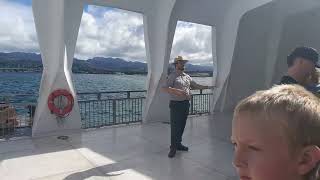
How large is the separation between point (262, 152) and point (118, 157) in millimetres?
4797

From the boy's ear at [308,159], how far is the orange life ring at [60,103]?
6.71 m

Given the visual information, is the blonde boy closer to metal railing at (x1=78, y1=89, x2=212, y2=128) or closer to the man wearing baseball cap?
the man wearing baseball cap

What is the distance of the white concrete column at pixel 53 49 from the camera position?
22.5ft

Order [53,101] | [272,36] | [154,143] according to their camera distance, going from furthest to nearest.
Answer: [272,36] < [53,101] < [154,143]

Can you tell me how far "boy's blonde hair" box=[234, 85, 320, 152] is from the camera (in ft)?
2.08

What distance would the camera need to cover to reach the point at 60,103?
6.99 meters

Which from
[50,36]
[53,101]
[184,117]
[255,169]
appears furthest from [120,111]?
[255,169]

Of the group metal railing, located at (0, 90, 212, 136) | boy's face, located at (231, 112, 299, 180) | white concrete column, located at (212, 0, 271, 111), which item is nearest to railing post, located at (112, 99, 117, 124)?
metal railing, located at (0, 90, 212, 136)

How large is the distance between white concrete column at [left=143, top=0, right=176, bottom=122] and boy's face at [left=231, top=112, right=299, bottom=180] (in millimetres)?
7512

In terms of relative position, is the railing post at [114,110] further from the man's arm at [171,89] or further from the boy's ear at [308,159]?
the boy's ear at [308,159]

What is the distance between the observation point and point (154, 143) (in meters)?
6.25

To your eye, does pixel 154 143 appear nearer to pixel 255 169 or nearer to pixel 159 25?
pixel 159 25

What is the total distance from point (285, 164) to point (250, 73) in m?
10.8

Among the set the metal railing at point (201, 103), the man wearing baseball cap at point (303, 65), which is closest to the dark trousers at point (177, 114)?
the man wearing baseball cap at point (303, 65)
